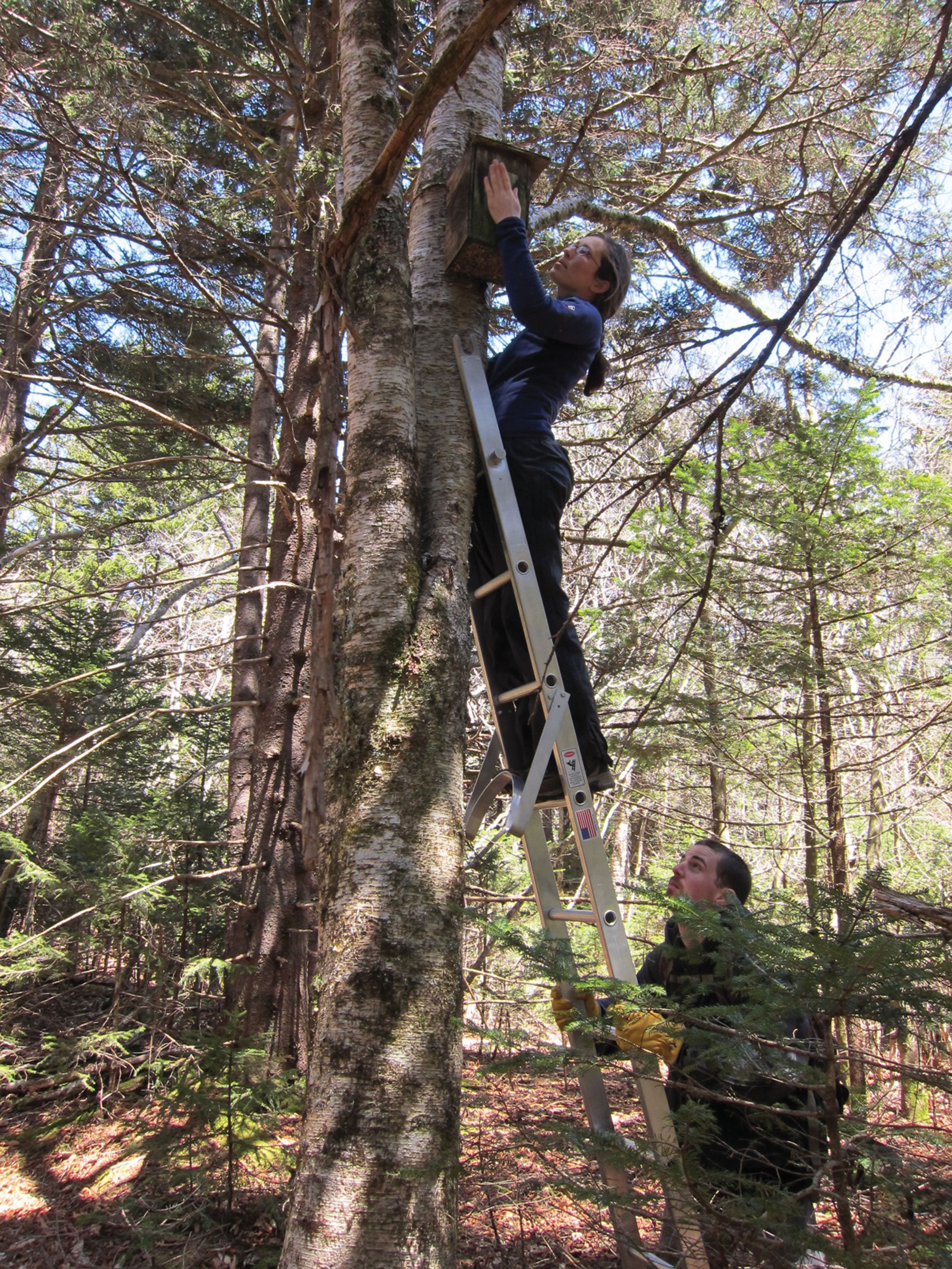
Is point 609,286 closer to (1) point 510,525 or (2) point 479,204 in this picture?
(2) point 479,204

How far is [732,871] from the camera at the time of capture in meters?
2.67

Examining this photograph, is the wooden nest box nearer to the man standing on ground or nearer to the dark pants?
the dark pants

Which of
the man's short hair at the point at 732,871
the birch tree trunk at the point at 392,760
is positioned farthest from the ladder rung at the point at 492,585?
the man's short hair at the point at 732,871

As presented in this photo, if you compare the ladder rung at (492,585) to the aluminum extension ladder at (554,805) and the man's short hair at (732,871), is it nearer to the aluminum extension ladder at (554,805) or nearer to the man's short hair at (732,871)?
the aluminum extension ladder at (554,805)

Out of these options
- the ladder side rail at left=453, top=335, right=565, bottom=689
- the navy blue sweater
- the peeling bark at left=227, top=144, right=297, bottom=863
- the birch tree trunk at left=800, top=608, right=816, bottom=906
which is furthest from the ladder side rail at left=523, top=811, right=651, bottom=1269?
the peeling bark at left=227, top=144, right=297, bottom=863

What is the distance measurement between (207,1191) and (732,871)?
7.08 ft

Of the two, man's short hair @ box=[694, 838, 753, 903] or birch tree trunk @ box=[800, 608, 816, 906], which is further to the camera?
birch tree trunk @ box=[800, 608, 816, 906]

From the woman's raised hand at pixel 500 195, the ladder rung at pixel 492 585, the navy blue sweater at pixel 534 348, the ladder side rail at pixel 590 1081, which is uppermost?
the woman's raised hand at pixel 500 195

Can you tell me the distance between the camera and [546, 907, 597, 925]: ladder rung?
2.13m

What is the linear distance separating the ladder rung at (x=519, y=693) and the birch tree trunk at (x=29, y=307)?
13.8 ft

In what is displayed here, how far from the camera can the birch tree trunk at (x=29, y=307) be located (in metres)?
5.94

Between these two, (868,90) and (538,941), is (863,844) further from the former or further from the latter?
(538,941)

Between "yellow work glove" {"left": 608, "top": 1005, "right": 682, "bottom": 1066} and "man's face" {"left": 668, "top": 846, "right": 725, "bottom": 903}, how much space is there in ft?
2.36

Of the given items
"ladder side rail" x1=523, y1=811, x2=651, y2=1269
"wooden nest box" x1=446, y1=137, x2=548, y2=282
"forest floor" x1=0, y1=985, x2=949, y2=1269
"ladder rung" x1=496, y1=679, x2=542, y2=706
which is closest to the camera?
"ladder side rail" x1=523, y1=811, x2=651, y2=1269
